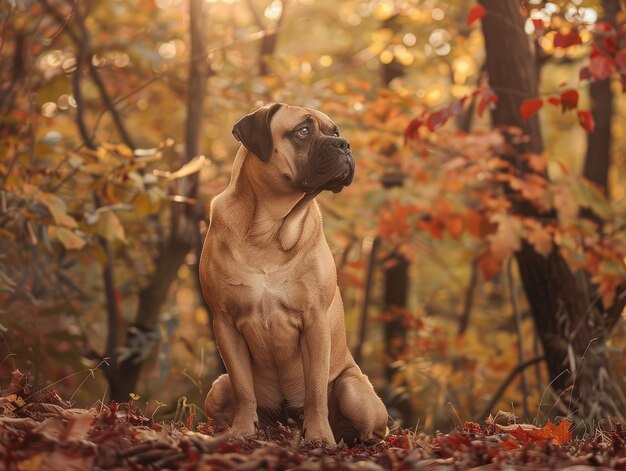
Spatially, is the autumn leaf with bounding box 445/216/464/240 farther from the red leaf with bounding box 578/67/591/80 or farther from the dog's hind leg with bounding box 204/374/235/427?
the dog's hind leg with bounding box 204/374/235/427

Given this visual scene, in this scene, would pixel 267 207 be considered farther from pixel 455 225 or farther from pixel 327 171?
pixel 455 225

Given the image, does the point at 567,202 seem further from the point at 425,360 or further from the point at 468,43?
the point at 468,43

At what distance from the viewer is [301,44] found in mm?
17422

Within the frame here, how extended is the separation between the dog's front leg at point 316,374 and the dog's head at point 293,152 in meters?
0.69

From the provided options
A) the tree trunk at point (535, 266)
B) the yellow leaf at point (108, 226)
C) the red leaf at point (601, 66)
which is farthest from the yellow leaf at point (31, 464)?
the tree trunk at point (535, 266)

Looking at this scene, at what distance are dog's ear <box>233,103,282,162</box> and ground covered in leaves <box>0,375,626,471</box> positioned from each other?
144cm

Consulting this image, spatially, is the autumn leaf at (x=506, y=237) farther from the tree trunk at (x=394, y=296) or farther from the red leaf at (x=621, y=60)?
the tree trunk at (x=394, y=296)

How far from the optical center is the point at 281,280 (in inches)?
158

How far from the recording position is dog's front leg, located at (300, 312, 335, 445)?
4008mm

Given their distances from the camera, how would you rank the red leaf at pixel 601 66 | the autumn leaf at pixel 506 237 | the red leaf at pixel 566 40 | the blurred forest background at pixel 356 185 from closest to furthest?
the red leaf at pixel 601 66 < the red leaf at pixel 566 40 < the blurred forest background at pixel 356 185 < the autumn leaf at pixel 506 237

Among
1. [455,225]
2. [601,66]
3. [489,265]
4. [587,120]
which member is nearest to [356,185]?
[455,225]

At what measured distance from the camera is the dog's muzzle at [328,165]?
4.10 metres

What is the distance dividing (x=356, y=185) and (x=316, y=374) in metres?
5.10

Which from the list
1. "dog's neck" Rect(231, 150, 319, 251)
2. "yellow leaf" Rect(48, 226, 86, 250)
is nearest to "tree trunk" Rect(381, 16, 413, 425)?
"yellow leaf" Rect(48, 226, 86, 250)
